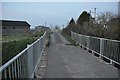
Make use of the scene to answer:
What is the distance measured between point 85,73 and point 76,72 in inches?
15.3

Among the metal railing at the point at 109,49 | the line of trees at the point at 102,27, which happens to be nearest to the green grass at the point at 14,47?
the metal railing at the point at 109,49

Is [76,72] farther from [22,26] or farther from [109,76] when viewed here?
[22,26]

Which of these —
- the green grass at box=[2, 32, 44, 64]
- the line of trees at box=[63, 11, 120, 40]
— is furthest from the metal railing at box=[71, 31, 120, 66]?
the green grass at box=[2, 32, 44, 64]

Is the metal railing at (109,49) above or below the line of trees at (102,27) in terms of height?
below

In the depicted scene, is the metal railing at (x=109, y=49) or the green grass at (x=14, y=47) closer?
the metal railing at (x=109, y=49)

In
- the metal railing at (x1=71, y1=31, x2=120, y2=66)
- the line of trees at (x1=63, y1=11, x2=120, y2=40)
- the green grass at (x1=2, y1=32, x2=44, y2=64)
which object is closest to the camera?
the metal railing at (x1=71, y1=31, x2=120, y2=66)

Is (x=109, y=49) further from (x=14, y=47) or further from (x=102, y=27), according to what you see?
(x=102, y=27)

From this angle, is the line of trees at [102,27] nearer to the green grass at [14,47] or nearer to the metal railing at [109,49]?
Answer: the metal railing at [109,49]

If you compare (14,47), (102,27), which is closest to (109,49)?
(14,47)

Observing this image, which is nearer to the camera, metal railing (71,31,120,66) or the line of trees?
metal railing (71,31,120,66)

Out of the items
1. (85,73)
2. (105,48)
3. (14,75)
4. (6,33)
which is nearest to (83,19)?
(6,33)

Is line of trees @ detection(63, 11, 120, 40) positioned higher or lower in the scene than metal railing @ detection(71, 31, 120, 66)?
higher

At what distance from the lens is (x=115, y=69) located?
9359mm

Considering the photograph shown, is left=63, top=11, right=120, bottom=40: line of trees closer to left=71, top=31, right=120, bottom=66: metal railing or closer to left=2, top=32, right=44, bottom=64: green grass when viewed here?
left=71, top=31, right=120, bottom=66: metal railing
